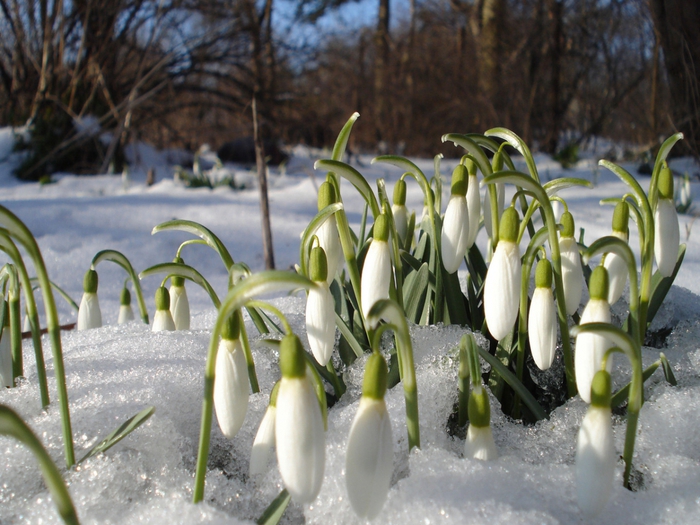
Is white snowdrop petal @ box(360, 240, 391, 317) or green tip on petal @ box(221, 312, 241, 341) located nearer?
green tip on petal @ box(221, 312, 241, 341)

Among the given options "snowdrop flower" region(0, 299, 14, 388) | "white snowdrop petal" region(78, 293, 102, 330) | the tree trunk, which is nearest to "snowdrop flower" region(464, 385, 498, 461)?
"snowdrop flower" region(0, 299, 14, 388)

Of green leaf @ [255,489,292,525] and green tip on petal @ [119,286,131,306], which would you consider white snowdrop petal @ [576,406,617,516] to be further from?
green tip on petal @ [119,286,131,306]

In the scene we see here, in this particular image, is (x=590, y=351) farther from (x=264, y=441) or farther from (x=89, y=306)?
(x=89, y=306)

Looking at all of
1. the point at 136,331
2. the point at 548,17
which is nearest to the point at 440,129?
the point at 548,17

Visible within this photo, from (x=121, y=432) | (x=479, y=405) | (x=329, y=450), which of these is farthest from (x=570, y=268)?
(x=121, y=432)

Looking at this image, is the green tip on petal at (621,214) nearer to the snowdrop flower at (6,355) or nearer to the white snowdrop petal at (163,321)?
the white snowdrop petal at (163,321)

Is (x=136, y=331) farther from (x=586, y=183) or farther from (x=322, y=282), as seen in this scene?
(x=586, y=183)

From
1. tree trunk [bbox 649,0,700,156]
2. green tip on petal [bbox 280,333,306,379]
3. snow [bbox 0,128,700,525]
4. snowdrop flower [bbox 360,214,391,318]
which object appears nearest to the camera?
green tip on petal [bbox 280,333,306,379]
